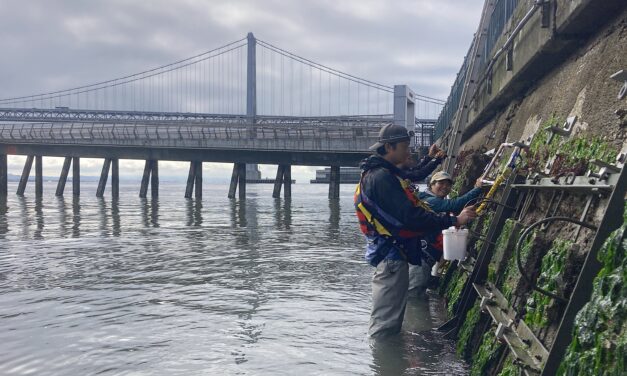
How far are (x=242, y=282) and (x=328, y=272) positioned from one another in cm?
→ 177

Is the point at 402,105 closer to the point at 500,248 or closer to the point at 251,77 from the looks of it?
the point at 500,248

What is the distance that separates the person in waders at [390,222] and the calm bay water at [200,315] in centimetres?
45

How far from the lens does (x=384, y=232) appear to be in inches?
203

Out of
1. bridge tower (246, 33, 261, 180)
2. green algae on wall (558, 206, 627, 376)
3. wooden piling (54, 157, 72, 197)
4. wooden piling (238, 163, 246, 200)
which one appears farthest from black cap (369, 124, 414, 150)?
bridge tower (246, 33, 261, 180)

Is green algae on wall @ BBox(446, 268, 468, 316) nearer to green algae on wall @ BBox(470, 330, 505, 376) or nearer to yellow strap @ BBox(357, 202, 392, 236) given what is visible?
yellow strap @ BBox(357, 202, 392, 236)

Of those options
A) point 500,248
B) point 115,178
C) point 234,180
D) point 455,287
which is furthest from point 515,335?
point 115,178

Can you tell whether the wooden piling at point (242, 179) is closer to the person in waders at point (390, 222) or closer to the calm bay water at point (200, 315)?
the calm bay water at point (200, 315)

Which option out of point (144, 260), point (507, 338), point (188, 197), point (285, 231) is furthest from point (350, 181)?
point (507, 338)

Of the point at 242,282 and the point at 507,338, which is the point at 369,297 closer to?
the point at 242,282

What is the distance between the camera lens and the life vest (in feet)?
16.6

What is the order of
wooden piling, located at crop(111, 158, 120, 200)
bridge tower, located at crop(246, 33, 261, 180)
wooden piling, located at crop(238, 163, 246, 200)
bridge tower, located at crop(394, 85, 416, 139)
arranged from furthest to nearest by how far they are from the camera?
1. bridge tower, located at crop(246, 33, 261, 180)
2. wooden piling, located at crop(111, 158, 120, 200)
3. wooden piling, located at crop(238, 163, 246, 200)
4. bridge tower, located at crop(394, 85, 416, 139)

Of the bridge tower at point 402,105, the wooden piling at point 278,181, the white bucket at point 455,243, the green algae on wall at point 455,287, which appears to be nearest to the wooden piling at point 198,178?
the wooden piling at point 278,181

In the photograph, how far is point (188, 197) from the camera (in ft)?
164

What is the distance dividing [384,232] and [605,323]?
268 cm
